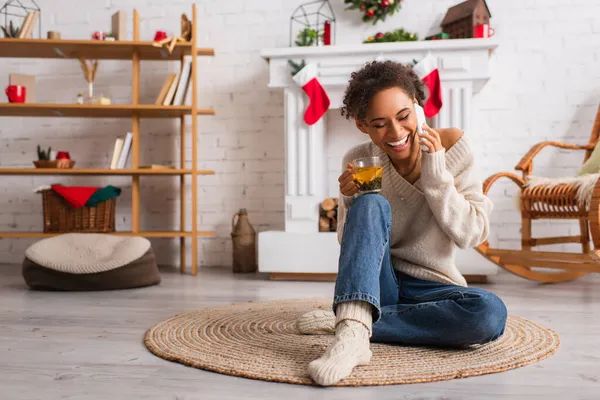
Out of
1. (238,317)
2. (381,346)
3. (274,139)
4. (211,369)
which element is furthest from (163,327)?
(274,139)

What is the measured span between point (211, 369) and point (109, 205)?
227cm

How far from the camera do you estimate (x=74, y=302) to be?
239 centimetres

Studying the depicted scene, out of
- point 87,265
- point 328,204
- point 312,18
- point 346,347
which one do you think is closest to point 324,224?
point 328,204

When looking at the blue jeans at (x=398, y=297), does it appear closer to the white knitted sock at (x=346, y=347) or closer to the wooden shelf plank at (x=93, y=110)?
the white knitted sock at (x=346, y=347)

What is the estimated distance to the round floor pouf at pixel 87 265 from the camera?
2.67 meters

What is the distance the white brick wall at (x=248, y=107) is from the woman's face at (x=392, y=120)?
2.10 meters

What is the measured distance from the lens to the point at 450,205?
57.3 inches

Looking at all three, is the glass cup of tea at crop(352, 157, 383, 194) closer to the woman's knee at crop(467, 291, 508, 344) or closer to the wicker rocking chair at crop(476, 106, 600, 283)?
the woman's knee at crop(467, 291, 508, 344)

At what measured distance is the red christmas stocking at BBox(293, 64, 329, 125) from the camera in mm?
3180

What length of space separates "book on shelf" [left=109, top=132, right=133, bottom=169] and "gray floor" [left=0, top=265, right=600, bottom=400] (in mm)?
942

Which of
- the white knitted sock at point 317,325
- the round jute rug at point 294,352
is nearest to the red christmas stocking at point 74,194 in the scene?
the round jute rug at point 294,352

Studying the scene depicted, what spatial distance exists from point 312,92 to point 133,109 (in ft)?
3.25

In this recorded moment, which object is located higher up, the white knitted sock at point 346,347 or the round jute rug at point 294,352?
the white knitted sock at point 346,347

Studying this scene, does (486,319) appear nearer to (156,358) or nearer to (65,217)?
(156,358)
